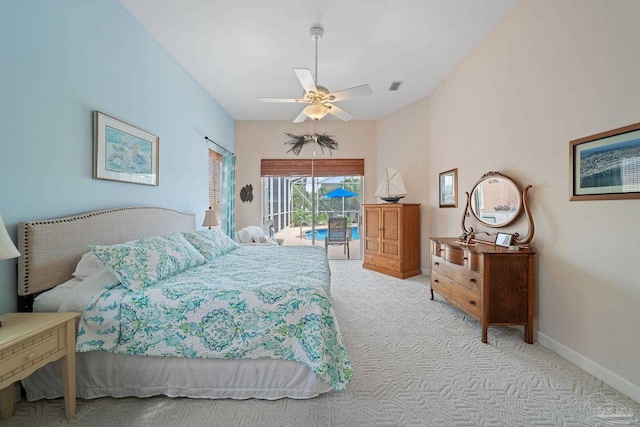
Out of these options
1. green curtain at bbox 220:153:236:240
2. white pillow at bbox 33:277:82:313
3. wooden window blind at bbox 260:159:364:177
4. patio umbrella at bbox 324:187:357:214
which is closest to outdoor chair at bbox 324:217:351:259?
patio umbrella at bbox 324:187:357:214

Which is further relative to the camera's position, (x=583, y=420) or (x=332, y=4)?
(x=332, y=4)

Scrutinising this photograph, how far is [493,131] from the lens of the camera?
285 centimetres

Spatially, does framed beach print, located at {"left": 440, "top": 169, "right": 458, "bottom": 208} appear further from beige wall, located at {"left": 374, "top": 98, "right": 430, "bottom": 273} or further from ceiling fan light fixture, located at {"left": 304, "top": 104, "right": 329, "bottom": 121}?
ceiling fan light fixture, located at {"left": 304, "top": 104, "right": 329, "bottom": 121}

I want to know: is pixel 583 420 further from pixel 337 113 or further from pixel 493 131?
pixel 337 113

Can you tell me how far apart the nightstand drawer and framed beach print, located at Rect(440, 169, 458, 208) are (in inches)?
163

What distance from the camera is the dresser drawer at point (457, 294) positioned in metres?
2.41

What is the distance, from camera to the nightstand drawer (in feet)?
3.71

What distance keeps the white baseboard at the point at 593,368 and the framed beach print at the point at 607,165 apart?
1187 mm

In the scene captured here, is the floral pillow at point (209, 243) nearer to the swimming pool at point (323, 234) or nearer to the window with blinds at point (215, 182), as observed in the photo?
the window with blinds at point (215, 182)

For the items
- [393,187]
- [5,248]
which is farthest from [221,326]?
[393,187]

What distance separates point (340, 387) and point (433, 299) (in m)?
2.22

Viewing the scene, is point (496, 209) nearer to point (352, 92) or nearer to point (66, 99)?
point (352, 92)

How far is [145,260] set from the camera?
1903mm

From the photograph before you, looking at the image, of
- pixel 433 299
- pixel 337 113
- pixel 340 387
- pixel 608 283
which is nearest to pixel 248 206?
pixel 337 113
